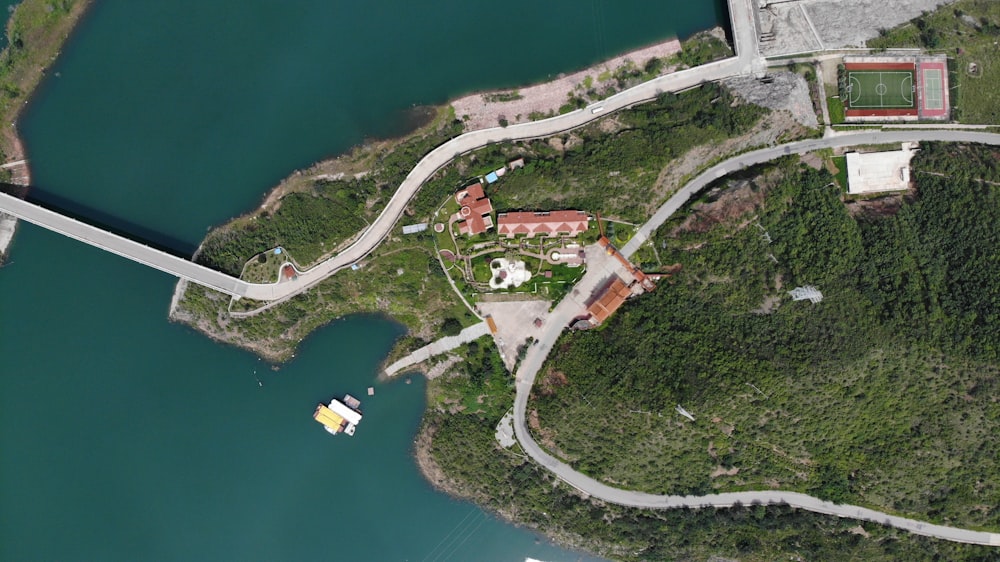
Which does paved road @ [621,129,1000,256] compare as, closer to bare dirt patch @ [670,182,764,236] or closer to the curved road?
the curved road

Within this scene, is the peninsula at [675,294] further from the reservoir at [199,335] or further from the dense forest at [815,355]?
the reservoir at [199,335]

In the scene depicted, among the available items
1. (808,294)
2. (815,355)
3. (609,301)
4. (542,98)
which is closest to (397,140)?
(542,98)

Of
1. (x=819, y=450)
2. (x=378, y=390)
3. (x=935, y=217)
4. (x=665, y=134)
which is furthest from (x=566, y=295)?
(x=935, y=217)

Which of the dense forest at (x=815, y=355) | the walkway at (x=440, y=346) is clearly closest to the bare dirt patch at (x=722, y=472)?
the dense forest at (x=815, y=355)

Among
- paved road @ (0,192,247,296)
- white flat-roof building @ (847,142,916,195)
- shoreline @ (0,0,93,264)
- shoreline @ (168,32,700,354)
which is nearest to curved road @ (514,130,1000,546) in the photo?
white flat-roof building @ (847,142,916,195)

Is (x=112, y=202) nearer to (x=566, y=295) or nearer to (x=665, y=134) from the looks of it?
(x=566, y=295)

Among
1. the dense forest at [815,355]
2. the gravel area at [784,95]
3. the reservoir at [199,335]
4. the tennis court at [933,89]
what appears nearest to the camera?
the dense forest at [815,355]

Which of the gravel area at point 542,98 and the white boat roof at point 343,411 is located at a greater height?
the gravel area at point 542,98
